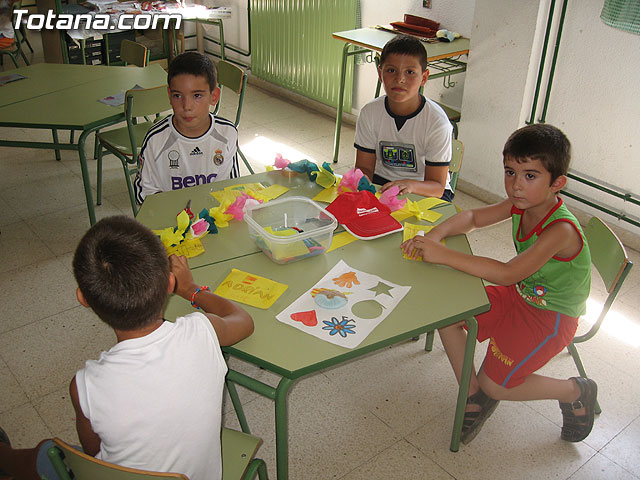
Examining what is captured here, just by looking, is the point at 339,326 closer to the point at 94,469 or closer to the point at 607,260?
the point at 94,469

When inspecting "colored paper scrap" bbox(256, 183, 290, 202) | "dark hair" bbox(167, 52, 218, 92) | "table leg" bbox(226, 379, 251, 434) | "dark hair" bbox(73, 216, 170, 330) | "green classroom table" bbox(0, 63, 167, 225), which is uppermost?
"dark hair" bbox(167, 52, 218, 92)

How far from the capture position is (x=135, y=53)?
13.8 ft

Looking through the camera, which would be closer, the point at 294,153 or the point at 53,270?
the point at 53,270

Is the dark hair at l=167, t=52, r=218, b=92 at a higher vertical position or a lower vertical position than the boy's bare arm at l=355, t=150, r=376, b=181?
higher

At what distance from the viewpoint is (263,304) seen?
1.71 metres

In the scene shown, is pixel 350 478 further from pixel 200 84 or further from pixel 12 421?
pixel 200 84

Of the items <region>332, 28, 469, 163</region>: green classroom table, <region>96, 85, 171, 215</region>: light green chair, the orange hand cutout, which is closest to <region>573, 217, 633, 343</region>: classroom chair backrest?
the orange hand cutout

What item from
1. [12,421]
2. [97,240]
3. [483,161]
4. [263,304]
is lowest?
[12,421]

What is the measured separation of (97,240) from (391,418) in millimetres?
1467

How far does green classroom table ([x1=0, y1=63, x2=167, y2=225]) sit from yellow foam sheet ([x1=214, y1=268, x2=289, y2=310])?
1.62 meters

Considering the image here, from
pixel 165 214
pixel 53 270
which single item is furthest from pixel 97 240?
pixel 53 270

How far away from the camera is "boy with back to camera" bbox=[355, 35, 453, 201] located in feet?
8.68

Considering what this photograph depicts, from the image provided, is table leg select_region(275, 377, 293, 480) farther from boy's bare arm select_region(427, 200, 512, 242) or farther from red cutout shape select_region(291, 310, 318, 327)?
boy's bare arm select_region(427, 200, 512, 242)

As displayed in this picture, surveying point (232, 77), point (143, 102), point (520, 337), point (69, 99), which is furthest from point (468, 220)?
point (69, 99)
